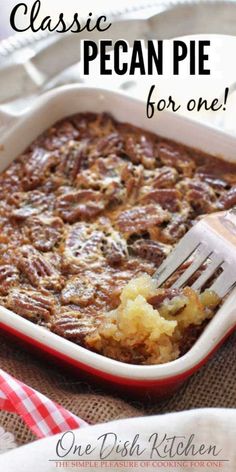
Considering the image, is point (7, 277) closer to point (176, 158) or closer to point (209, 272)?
point (209, 272)

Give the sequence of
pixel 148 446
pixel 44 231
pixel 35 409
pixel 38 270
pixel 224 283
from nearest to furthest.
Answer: pixel 148 446
pixel 35 409
pixel 224 283
pixel 38 270
pixel 44 231

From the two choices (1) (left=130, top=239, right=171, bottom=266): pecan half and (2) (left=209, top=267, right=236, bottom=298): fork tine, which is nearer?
(2) (left=209, top=267, right=236, bottom=298): fork tine

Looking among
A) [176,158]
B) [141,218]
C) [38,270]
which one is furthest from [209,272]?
[176,158]

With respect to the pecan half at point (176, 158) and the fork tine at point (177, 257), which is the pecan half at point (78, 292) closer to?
the fork tine at point (177, 257)

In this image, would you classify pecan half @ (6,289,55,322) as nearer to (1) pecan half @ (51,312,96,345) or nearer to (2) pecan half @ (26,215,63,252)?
(1) pecan half @ (51,312,96,345)

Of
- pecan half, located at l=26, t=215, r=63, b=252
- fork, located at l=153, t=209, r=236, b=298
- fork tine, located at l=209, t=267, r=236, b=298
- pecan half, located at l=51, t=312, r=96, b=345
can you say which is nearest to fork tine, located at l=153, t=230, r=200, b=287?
fork, located at l=153, t=209, r=236, b=298

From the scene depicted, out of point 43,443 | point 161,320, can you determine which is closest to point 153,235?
point 161,320

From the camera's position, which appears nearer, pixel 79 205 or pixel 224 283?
pixel 224 283
